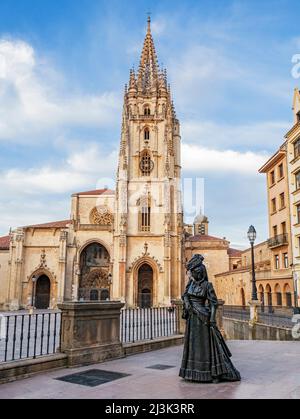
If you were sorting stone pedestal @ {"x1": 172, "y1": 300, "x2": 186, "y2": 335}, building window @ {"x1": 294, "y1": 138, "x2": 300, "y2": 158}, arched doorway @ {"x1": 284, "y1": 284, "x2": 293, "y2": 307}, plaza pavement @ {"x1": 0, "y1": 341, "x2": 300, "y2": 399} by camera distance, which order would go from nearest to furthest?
1. plaza pavement @ {"x1": 0, "y1": 341, "x2": 300, "y2": 399}
2. stone pedestal @ {"x1": 172, "y1": 300, "x2": 186, "y2": 335}
3. building window @ {"x1": 294, "y1": 138, "x2": 300, "y2": 158}
4. arched doorway @ {"x1": 284, "y1": 284, "x2": 293, "y2": 307}

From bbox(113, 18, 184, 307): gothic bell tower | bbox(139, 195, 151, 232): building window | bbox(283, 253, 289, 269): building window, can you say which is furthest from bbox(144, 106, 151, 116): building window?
bbox(283, 253, 289, 269): building window

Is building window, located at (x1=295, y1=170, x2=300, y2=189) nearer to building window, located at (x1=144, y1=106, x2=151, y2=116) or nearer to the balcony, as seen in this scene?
the balcony

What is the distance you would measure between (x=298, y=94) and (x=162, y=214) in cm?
1974

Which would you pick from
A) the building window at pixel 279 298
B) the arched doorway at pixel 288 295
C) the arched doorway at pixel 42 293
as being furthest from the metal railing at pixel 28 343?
the arched doorway at pixel 42 293

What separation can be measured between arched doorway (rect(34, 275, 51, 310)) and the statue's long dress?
4034 centimetres

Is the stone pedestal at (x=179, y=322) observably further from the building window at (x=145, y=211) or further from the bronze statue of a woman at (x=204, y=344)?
the building window at (x=145, y=211)

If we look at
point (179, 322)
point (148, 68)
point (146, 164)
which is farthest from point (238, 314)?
point (148, 68)

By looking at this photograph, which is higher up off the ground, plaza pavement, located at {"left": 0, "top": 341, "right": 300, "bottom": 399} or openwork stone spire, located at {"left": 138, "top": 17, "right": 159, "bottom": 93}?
openwork stone spire, located at {"left": 138, "top": 17, "right": 159, "bottom": 93}

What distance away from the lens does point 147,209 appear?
143 feet

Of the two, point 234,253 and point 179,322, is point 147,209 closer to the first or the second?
point 234,253

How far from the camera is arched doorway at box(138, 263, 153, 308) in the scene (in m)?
42.0

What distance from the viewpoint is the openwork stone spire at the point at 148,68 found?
167 feet
